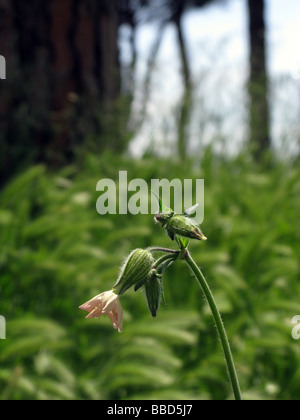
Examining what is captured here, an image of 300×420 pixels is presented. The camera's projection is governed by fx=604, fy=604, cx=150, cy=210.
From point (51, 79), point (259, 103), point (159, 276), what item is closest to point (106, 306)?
point (159, 276)

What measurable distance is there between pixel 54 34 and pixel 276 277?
1.53 m

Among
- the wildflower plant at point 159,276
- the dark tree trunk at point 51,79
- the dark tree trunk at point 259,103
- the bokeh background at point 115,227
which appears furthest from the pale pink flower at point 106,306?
the dark tree trunk at point 259,103

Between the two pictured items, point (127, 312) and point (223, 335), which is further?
point (127, 312)

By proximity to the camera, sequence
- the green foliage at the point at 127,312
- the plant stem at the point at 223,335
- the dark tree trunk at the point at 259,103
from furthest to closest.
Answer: the dark tree trunk at the point at 259,103 < the green foliage at the point at 127,312 < the plant stem at the point at 223,335

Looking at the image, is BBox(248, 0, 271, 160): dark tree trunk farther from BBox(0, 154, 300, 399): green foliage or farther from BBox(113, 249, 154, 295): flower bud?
BBox(113, 249, 154, 295): flower bud

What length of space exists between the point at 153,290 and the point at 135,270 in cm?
2

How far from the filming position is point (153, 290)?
0.42 metres

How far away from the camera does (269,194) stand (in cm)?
267

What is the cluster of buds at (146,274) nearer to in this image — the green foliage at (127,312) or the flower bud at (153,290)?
the flower bud at (153,290)

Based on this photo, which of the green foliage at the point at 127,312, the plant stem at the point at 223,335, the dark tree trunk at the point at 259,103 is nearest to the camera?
the plant stem at the point at 223,335

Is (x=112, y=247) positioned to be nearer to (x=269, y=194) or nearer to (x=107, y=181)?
(x=107, y=181)

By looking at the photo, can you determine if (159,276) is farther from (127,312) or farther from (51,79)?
(51,79)

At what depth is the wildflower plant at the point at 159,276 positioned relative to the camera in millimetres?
346

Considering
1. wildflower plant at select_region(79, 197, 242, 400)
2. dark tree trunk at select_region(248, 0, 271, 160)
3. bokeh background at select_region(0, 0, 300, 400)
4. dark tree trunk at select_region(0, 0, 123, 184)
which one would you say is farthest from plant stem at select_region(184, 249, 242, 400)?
dark tree trunk at select_region(248, 0, 271, 160)
